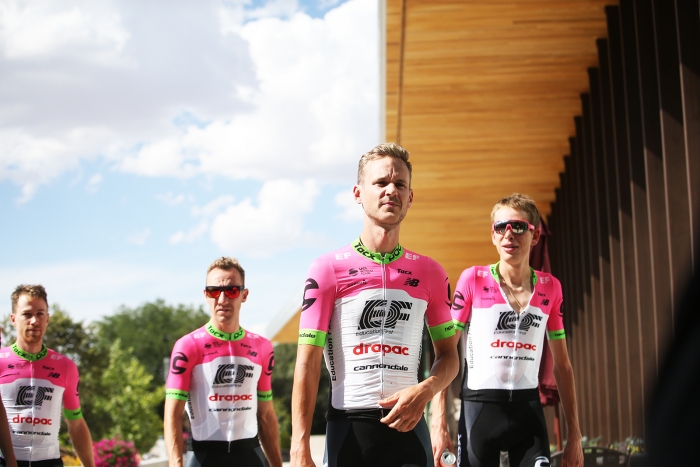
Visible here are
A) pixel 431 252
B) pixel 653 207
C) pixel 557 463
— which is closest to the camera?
pixel 557 463

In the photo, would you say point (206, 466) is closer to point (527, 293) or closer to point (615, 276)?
point (527, 293)

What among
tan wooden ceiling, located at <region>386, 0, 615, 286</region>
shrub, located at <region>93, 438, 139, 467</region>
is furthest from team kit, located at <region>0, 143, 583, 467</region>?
shrub, located at <region>93, 438, 139, 467</region>

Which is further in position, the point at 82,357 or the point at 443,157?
the point at 82,357

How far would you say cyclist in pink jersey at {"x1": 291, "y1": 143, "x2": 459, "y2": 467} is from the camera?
3551 mm

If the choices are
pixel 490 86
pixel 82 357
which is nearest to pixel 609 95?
pixel 490 86

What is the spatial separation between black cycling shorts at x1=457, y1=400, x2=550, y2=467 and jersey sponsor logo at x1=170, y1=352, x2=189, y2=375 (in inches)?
82.1

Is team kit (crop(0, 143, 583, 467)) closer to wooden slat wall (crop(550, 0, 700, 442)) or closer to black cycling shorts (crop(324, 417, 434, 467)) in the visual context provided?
black cycling shorts (crop(324, 417, 434, 467))

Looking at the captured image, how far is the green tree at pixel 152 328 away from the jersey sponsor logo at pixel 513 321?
304ft

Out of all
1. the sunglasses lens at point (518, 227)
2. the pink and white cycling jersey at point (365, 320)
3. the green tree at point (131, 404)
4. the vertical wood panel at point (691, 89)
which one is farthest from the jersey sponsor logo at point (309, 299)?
the green tree at point (131, 404)

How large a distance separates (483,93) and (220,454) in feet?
26.4

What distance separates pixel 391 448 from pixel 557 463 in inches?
162

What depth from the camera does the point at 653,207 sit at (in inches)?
365

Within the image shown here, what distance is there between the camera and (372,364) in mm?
3645

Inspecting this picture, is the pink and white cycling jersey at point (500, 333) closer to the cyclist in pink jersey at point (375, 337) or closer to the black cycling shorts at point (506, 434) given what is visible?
the black cycling shorts at point (506, 434)
